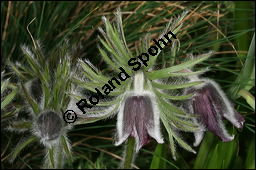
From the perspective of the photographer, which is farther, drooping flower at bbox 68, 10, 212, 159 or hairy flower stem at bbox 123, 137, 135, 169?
hairy flower stem at bbox 123, 137, 135, 169

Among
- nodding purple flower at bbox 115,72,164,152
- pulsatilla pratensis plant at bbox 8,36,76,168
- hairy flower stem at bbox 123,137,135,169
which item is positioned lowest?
hairy flower stem at bbox 123,137,135,169

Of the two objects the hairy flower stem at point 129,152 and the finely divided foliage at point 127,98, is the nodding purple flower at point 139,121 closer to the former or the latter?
the finely divided foliage at point 127,98

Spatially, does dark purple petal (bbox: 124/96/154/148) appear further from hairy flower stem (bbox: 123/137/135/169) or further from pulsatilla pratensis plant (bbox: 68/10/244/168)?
hairy flower stem (bbox: 123/137/135/169)

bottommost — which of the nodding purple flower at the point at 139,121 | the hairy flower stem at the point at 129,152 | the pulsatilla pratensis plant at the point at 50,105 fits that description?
the hairy flower stem at the point at 129,152

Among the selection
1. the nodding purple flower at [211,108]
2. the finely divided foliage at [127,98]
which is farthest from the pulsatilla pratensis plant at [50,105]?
the nodding purple flower at [211,108]

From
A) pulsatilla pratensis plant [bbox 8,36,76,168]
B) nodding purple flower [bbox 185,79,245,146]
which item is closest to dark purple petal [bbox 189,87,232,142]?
nodding purple flower [bbox 185,79,245,146]

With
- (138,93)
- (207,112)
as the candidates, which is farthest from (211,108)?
(138,93)

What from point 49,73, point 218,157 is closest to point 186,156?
point 218,157

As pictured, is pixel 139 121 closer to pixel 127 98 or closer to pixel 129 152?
pixel 127 98
